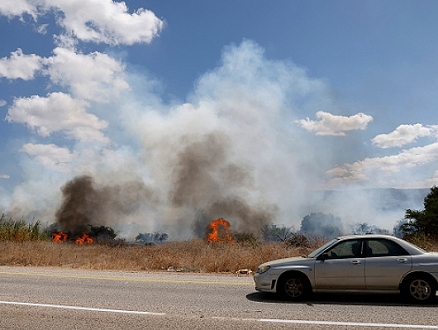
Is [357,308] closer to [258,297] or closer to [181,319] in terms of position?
[258,297]

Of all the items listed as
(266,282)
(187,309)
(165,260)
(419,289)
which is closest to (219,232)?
(165,260)

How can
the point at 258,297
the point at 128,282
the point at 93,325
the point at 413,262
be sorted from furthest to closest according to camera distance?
the point at 128,282 < the point at 258,297 < the point at 413,262 < the point at 93,325

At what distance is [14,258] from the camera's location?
1819cm

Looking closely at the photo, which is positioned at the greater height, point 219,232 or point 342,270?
point 219,232

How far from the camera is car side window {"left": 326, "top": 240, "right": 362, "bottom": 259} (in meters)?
8.47

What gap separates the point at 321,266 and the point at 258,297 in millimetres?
1441

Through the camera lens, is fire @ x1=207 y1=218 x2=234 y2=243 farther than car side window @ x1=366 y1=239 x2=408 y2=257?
Yes

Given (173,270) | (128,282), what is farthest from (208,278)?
(173,270)

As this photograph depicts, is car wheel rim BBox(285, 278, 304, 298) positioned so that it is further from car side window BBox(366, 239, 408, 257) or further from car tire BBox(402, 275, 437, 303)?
car tire BBox(402, 275, 437, 303)

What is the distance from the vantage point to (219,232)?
31.2 m

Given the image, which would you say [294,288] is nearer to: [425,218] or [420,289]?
[420,289]

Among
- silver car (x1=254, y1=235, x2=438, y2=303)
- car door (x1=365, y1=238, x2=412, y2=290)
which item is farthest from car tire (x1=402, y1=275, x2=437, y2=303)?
car door (x1=365, y1=238, x2=412, y2=290)

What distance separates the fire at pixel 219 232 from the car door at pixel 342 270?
739 inches

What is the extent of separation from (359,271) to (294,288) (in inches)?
50.8
